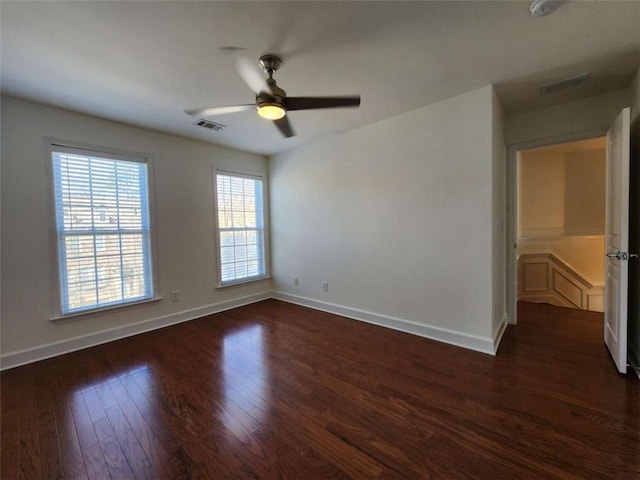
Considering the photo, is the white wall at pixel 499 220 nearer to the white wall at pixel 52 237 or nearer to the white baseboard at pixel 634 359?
the white baseboard at pixel 634 359

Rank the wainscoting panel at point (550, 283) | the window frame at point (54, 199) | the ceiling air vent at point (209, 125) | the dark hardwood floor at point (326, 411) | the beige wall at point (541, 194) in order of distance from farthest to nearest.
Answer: the beige wall at point (541, 194) → the wainscoting panel at point (550, 283) → the ceiling air vent at point (209, 125) → the window frame at point (54, 199) → the dark hardwood floor at point (326, 411)

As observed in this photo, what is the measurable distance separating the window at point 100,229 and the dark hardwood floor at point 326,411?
25.2 inches

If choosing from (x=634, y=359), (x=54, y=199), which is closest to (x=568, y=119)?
(x=634, y=359)

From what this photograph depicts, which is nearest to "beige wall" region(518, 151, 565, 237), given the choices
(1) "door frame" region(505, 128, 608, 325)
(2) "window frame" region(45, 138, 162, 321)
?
(1) "door frame" region(505, 128, 608, 325)

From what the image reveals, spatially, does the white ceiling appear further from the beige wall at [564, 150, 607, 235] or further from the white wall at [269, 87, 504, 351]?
the beige wall at [564, 150, 607, 235]

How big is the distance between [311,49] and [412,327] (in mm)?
2851

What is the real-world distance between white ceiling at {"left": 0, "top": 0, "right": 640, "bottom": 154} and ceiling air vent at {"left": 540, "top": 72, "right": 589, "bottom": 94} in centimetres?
7

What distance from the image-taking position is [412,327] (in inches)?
121

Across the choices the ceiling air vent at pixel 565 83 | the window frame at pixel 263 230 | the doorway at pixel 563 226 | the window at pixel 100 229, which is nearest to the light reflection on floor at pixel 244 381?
the window frame at pixel 263 230

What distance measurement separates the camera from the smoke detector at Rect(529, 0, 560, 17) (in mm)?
1504

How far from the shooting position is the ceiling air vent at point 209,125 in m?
3.12

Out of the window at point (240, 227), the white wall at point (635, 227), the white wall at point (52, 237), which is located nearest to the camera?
the white wall at point (635, 227)

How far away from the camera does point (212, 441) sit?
5.19 ft

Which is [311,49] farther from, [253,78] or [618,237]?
[618,237]
